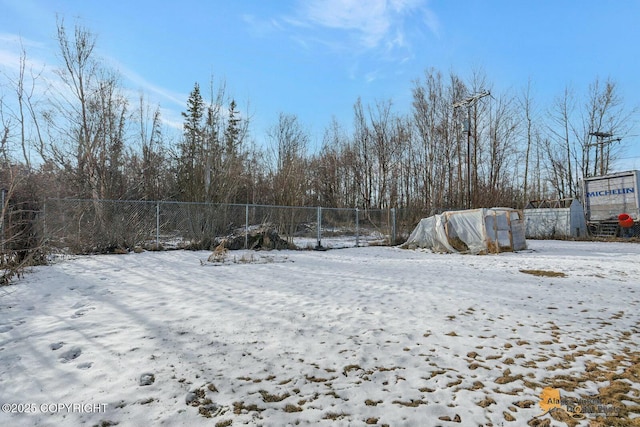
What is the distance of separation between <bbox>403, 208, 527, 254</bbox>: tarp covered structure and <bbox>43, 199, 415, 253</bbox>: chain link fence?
282cm

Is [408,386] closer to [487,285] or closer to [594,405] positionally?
[594,405]

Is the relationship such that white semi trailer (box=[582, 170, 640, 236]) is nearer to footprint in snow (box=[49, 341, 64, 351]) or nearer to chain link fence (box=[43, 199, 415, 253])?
chain link fence (box=[43, 199, 415, 253])

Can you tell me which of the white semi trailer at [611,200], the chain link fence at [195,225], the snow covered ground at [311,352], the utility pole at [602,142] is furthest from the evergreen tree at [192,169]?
the utility pole at [602,142]

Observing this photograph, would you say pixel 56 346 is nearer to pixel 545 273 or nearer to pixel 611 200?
pixel 545 273

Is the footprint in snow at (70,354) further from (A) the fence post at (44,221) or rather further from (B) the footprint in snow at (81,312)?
(A) the fence post at (44,221)

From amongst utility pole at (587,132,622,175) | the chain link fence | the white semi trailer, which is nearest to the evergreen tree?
the chain link fence

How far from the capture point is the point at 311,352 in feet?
10.2

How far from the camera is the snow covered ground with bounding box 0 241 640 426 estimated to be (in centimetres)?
219

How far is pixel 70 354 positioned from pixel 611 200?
21731mm

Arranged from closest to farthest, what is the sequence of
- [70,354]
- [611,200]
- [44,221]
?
1. [70,354]
2. [44,221]
3. [611,200]

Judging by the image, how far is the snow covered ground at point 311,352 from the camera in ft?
7.18

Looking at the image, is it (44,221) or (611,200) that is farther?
(611,200)

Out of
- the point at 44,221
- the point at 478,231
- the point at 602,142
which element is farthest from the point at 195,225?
the point at 602,142

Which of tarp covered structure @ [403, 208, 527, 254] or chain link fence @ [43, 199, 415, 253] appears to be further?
tarp covered structure @ [403, 208, 527, 254]
